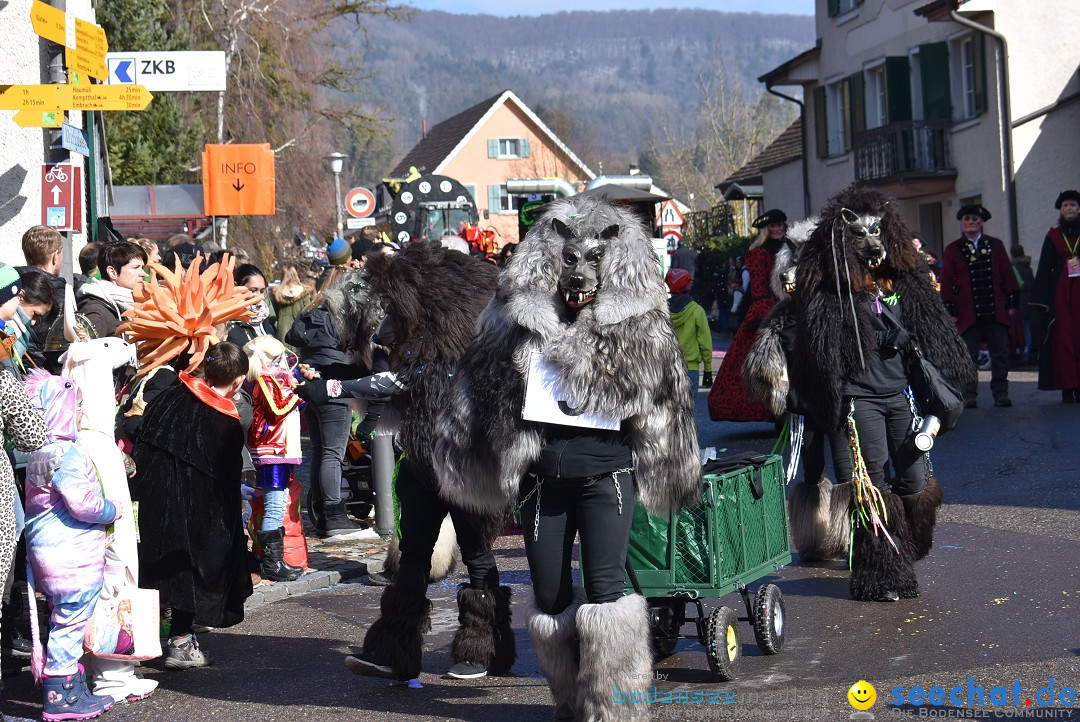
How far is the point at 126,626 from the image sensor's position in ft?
19.4

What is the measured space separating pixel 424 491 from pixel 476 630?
65cm

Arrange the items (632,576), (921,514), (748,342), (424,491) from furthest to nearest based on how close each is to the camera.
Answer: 1. (748,342)
2. (921,514)
3. (424,491)
4. (632,576)

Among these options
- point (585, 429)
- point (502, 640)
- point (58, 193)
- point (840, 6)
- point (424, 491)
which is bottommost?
point (502, 640)

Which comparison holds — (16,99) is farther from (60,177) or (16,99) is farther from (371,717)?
(371,717)

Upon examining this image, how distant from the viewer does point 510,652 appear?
611 cm

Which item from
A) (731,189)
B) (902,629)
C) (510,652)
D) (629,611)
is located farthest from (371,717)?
(731,189)

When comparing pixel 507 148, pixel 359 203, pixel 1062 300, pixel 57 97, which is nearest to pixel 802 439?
pixel 57 97

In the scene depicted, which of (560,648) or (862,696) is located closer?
(560,648)

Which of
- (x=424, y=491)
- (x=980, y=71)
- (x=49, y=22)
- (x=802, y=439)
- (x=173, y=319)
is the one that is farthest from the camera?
(x=980, y=71)

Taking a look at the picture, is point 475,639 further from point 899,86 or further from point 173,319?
point 899,86

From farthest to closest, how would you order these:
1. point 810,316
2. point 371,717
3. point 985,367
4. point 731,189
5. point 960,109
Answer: point 731,189 < point 960,109 < point 985,367 < point 810,316 < point 371,717

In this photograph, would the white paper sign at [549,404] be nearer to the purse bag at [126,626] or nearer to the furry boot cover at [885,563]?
the purse bag at [126,626]

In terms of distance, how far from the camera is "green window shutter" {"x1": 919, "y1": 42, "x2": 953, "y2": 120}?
89.2ft

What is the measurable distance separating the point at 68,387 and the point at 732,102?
5365cm
